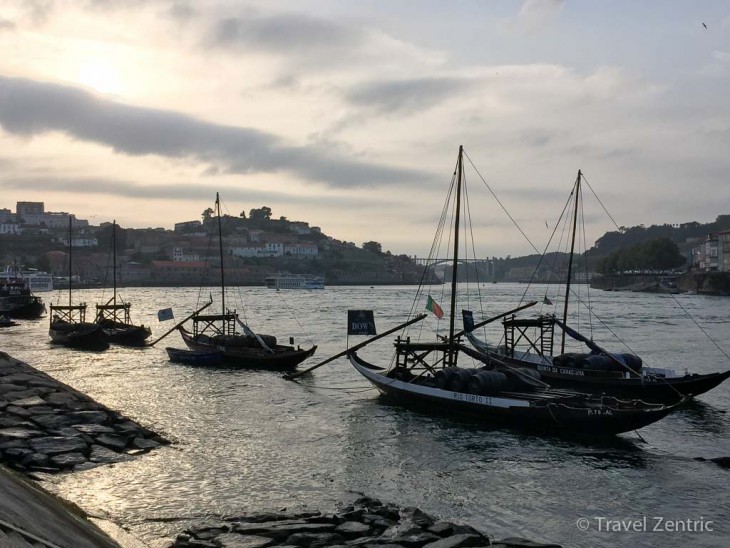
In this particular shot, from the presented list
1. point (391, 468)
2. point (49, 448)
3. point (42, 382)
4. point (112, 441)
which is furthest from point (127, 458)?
point (42, 382)

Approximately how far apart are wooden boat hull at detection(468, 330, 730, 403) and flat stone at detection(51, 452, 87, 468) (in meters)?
19.0

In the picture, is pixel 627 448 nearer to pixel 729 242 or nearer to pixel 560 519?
pixel 560 519

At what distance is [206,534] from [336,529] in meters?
2.81

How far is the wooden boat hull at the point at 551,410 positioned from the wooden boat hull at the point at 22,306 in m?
85.2

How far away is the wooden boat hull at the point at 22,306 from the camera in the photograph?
97.2 m

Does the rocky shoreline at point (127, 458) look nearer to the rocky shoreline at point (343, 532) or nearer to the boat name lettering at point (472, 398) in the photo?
the rocky shoreline at point (343, 532)

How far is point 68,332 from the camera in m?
61.3

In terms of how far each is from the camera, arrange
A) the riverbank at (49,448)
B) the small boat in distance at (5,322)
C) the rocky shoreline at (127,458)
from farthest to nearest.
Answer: the small boat in distance at (5,322) → the rocky shoreline at (127,458) → the riverbank at (49,448)

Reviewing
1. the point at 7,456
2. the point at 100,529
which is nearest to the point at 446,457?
the point at 100,529

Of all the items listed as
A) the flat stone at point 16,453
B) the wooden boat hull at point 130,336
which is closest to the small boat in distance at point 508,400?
the flat stone at point 16,453

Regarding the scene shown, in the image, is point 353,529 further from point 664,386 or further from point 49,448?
point 664,386

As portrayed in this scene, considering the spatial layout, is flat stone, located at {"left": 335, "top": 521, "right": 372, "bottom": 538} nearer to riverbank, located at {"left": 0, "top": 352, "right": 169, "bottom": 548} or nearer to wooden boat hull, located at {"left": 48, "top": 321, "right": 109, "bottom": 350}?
riverbank, located at {"left": 0, "top": 352, "right": 169, "bottom": 548}

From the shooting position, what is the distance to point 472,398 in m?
27.6

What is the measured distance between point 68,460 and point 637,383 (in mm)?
26276
